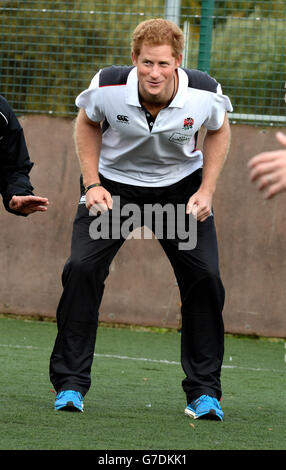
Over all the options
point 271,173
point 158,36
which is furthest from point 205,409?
point 271,173

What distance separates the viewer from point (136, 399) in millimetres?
5152

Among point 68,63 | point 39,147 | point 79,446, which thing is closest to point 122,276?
point 39,147

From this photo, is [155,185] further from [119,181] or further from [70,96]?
[70,96]

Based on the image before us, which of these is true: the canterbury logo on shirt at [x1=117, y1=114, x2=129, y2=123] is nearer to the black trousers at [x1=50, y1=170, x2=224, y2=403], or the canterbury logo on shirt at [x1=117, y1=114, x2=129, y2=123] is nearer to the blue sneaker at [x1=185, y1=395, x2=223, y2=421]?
the black trousers at [x1=50, y1=170, x2=224, y2=403]

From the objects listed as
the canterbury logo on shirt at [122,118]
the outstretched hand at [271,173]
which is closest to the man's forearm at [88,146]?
the canterbury logo on shirt at [122,118]

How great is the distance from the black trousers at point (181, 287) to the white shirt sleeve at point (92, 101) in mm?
346

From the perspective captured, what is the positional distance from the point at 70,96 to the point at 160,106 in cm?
417

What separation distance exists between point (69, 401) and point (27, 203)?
960mm

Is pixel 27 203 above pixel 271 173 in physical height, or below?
above

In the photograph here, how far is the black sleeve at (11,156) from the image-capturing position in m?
4.66


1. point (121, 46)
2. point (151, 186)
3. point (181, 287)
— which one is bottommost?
point (181, 287)

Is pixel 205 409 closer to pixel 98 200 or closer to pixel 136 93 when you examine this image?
pixel 98 200

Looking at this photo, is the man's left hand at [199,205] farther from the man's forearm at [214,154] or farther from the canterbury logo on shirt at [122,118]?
the canterbury logo on shirt at [122,118]

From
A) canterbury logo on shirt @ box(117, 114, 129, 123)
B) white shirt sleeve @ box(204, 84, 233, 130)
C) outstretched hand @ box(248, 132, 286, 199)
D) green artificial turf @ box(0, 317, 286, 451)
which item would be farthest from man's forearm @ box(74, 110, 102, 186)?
outstretched hand @ box(248, 132, 286, 199)
